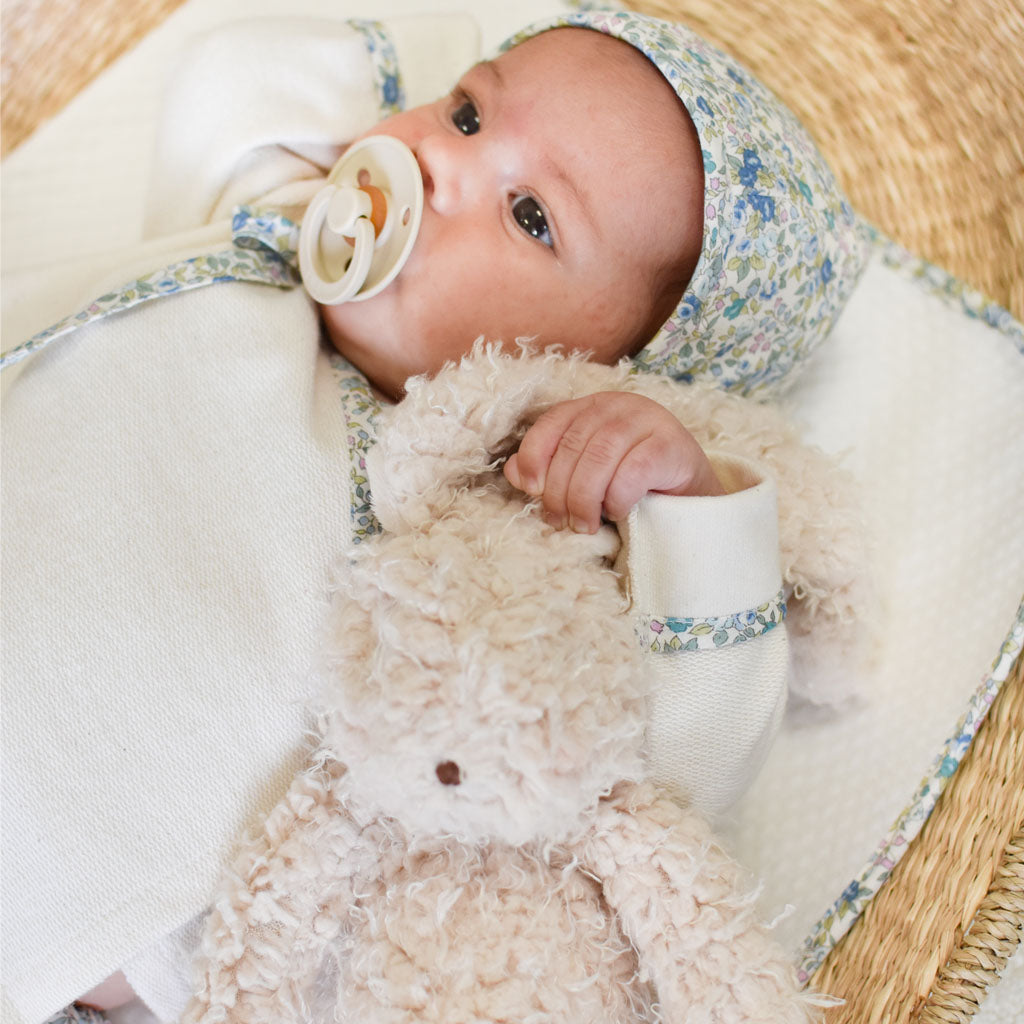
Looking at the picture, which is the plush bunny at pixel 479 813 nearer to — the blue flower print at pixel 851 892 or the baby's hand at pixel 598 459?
the baby's hand at pixel 598 459

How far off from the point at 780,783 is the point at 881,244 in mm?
719

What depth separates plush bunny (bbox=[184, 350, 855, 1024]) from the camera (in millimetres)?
651

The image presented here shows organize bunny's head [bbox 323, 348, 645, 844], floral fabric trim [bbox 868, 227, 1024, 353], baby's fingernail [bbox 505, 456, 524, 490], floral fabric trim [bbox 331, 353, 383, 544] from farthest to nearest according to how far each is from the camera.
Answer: floral fabric trim [bbox 868, 227, 1024, 353]
floral fabric trim [bbox 331, 353, 383, 544]
baby's fingernail [bbox 505, 456, 524, 490]
bunny's head [bbox 323, 348, 645, 844]

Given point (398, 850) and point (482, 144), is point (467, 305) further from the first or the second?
point (398, 850)

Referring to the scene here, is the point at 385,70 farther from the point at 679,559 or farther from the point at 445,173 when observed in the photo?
the point at 679,559

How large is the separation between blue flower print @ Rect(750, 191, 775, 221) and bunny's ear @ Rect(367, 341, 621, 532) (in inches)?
12.5

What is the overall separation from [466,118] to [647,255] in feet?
0.77

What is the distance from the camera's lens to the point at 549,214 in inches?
36.8

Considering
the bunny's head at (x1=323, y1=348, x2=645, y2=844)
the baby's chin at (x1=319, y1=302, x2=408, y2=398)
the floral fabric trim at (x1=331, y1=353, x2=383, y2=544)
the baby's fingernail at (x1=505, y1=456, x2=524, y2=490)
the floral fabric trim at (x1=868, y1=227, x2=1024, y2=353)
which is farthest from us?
the floral fabric trim at (x1=868, y1=227, x2=1024, y2=353)

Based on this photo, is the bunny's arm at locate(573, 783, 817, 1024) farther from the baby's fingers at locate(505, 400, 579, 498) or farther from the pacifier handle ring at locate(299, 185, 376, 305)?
the pacifier handle ring at locate(299, 185, 376, 305)

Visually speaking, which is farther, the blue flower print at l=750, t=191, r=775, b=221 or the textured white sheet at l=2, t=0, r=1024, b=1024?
the textured white sheet at l=2, t=0, r=1024, b=1024

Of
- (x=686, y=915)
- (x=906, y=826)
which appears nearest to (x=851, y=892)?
(x=906, y=826)

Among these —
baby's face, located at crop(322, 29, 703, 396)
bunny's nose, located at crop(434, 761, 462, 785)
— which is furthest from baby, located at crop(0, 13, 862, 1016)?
bunny's nose, located at crop(434, 761, 462, 785)

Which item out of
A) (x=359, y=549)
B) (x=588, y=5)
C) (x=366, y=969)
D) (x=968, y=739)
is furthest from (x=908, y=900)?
(x=588, y=5)
